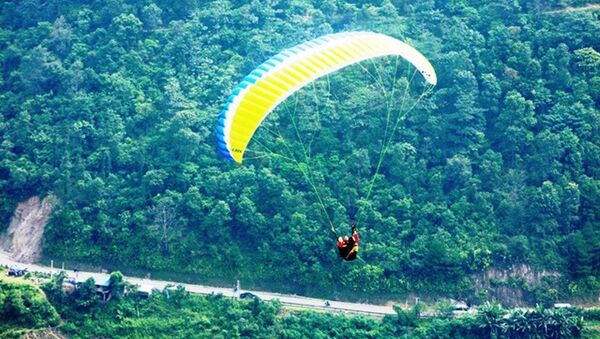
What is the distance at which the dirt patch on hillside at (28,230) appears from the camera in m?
46.4

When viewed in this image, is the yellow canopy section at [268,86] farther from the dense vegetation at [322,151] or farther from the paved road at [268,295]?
the dense vegetation at [322,151]

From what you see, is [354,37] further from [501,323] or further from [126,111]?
[126,111]

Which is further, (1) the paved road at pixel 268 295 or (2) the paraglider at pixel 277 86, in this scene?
(1) the paved road at pixel 268 295

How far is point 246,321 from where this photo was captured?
43156mm

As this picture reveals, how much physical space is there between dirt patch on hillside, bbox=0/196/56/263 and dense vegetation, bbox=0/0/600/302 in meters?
0.42

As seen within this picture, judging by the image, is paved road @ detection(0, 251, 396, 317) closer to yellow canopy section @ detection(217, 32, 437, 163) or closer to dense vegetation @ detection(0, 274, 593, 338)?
dense vegetation @ detection(0, 274, 593, 338)

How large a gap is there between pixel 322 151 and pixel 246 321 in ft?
23.5

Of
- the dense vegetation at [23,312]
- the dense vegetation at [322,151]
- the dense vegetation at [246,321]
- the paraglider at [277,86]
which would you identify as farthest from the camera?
the dense vegetation at [322,151]

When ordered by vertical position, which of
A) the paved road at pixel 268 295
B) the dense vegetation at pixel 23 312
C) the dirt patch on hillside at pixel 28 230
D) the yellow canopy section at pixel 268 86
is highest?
the yellow canopy section at pixel 268 86

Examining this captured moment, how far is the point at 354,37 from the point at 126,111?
15787 mm

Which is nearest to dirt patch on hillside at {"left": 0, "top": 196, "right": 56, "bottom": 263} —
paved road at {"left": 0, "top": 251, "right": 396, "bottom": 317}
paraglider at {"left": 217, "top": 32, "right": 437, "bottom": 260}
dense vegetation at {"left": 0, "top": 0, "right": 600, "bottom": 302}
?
dense vegetation at {"left": 0, "top": 0, "right": 600, "bottom": 302}

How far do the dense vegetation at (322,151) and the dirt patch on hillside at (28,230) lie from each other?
42 centimetres

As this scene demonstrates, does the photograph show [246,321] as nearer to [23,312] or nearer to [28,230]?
[23,312]

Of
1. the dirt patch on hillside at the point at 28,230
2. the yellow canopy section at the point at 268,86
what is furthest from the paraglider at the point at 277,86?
the dirt patch on hillside at the point at 28,230
